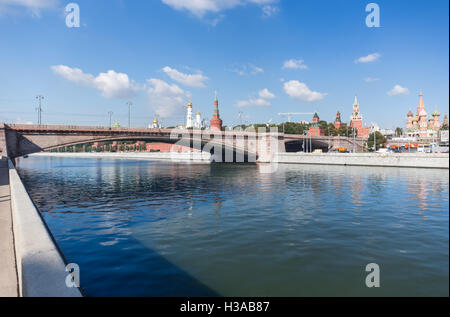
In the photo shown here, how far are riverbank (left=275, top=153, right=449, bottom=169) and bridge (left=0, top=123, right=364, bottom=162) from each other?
13.2 feet

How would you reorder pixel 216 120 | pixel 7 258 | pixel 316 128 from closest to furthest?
pixel 7 258, pixel 216 120, pixel 316 128

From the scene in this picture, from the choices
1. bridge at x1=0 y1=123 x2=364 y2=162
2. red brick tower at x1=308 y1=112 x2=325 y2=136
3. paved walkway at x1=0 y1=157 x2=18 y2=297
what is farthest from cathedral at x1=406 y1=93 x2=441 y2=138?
paved walkway at x1=0 y1=157 x2=18 y2=297

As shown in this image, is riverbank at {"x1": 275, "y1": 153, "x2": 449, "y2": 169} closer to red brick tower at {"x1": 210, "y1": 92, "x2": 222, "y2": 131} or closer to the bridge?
the bridge

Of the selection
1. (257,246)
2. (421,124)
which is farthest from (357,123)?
(257,246)

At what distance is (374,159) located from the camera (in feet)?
137

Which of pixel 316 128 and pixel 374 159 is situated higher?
pixel 316 128

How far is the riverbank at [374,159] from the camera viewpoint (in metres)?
35.9

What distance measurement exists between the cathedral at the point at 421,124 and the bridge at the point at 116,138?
83.6 m

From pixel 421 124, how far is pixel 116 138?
137 m

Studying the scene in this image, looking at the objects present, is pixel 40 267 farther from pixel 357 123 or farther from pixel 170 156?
pixel 357 123

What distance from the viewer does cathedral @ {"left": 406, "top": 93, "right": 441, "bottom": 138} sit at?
390ft
